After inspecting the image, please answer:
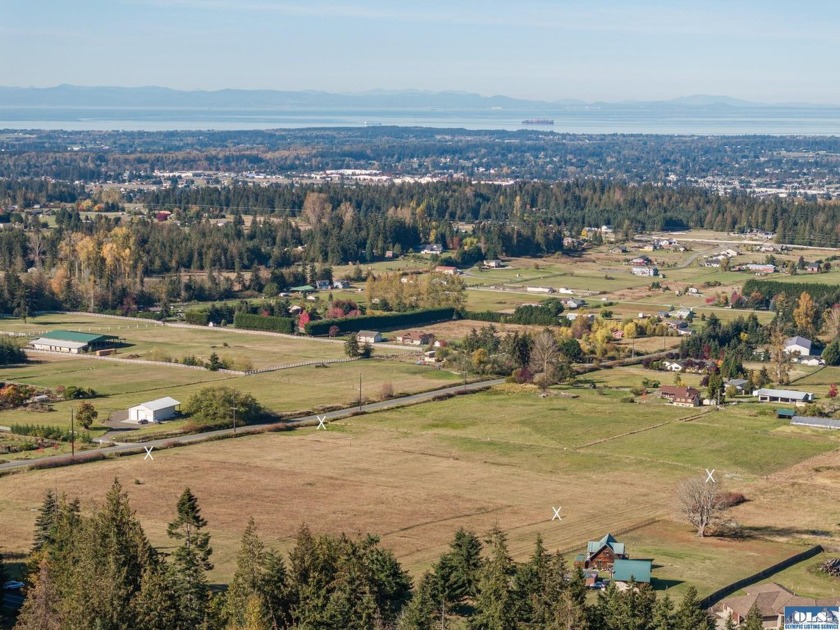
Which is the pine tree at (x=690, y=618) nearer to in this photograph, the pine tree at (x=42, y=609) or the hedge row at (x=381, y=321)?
A: the pine tree at (x=42, y=609)

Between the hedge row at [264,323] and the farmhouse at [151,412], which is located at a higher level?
the farmhouse at [151,412]

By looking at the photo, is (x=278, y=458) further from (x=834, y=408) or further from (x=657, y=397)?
(x=834, y=408)

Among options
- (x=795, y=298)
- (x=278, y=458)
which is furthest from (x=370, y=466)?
(x=795, y=298)

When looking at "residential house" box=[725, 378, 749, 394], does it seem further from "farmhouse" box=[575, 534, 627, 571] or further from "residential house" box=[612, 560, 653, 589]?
"residential house" box=[612, 560, 653, 589]

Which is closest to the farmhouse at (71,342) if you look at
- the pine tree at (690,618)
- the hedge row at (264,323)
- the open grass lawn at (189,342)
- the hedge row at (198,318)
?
the open grass lawn at (189,342)

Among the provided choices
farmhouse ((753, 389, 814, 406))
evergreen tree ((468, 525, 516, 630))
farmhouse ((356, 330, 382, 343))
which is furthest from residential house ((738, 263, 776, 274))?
evergreen tree ((468, 525, 516, 630))

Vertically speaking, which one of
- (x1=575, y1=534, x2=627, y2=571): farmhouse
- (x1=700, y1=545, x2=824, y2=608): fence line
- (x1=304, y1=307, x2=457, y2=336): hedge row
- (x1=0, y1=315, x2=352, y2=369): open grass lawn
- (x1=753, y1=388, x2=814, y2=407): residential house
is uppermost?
(x1=575, y1=534, x2=627, y2=571): farmhouse
